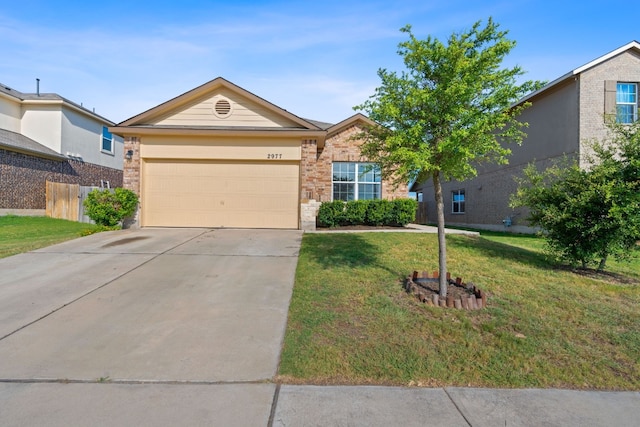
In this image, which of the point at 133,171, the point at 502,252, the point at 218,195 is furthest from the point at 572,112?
the point at 133,171

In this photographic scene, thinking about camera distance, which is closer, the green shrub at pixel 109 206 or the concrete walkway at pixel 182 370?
the concrete walkway at pixel 182 370

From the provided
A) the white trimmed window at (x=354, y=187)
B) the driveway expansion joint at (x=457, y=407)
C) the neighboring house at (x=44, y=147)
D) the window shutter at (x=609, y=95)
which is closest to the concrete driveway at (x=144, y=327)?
the driveway expansion joint at (x=457, y=407)

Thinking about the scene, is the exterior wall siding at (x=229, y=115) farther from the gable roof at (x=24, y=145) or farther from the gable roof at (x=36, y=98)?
the gable roof at (x=36, y=98)

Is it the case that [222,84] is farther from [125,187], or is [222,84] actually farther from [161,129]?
[125,187]

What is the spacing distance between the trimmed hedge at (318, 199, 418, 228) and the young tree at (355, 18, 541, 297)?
7.98m

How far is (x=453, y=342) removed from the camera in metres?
3.98

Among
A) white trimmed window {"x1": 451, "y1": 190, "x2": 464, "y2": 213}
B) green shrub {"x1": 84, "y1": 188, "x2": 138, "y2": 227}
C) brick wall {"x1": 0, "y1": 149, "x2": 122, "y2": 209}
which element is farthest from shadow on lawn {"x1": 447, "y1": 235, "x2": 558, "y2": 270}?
brick wall {"x1": 0, "y1": 149, "x2": 122, "y2": 209}

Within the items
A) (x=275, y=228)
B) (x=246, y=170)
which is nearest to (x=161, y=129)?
(x=246, y=170)

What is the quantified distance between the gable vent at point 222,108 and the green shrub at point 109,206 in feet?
13.6

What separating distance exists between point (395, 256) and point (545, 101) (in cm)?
1144

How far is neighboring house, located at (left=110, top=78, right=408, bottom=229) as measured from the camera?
12.1 meters

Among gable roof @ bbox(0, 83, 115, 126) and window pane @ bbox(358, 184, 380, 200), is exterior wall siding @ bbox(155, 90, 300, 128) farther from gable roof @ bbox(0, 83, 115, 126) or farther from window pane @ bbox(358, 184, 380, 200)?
gable roof @ bbox(0, 83, 115, 126)

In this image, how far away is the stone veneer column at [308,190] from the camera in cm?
1184

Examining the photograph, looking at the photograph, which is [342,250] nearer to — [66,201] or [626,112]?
[626,112]
